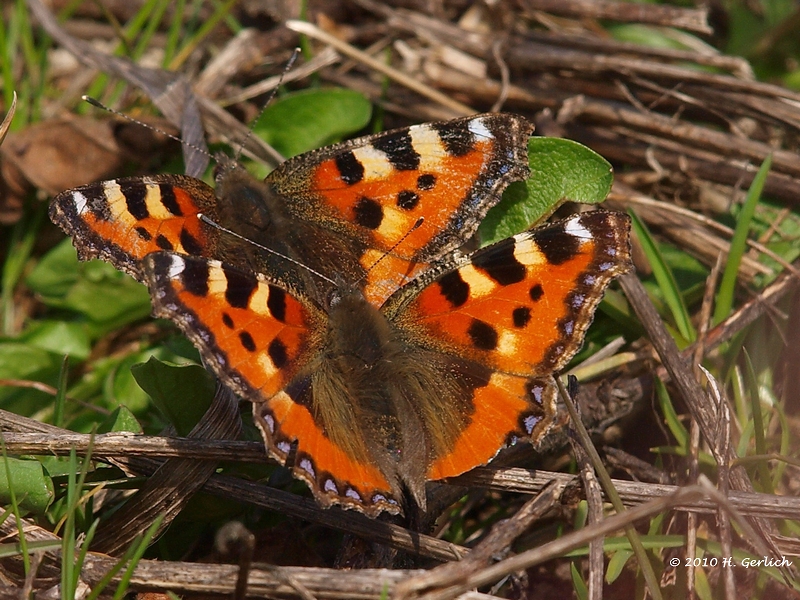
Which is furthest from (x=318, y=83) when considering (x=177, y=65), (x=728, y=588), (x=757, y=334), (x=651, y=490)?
(x=728, y=588)

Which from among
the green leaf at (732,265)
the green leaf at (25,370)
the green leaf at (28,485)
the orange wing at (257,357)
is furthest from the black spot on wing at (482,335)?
the green leaf at (25,370)

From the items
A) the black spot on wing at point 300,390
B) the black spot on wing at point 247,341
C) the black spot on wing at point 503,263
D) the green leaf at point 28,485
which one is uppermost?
the black spot on wing at point 503,263

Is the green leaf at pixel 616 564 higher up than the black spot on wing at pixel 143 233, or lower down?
lower down

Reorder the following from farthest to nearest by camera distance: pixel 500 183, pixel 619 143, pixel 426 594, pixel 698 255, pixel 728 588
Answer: pixel 619 143, pixel 698 255, pixel 500 183, pixel 728 588, pixel 426 594

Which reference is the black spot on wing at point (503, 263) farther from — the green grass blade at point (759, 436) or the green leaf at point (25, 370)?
the green leaf at point (25, 370)

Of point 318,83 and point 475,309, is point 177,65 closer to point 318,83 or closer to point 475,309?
point 318,83

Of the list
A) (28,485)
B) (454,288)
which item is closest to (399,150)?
(454,288)
